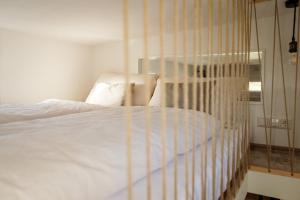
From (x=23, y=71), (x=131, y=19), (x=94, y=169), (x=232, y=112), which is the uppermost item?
(x=131, y=19)

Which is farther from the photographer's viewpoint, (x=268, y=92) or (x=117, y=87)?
(x=117, y=87)

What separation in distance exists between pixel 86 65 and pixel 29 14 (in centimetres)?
163

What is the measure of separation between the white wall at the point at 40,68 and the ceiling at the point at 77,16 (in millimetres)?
203

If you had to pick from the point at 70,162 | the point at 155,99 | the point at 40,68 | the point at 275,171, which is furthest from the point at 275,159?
the point at 40,68

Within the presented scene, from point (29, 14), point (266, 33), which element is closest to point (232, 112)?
point (266, 33)

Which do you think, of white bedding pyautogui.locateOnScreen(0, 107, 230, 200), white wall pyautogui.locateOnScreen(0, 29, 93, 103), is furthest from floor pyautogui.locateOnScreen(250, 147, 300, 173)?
white wall pyautogui.locateOnScreen(0, 29, 93, 103)

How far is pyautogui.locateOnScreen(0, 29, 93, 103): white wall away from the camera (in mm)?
2686

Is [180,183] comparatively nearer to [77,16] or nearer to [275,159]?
[275,159]

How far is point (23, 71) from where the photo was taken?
2822 mm

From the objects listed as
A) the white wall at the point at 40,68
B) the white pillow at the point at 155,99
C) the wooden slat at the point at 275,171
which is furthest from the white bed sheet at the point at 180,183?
the white wall at the point at 40,68

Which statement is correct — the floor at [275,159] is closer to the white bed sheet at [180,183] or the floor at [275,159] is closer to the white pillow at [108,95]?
the white bed sheet at [180,183]

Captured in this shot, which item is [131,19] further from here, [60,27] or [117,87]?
[60,27]

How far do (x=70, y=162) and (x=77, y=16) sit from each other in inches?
72.5

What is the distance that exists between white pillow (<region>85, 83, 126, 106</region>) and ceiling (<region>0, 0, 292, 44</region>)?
715 mm
